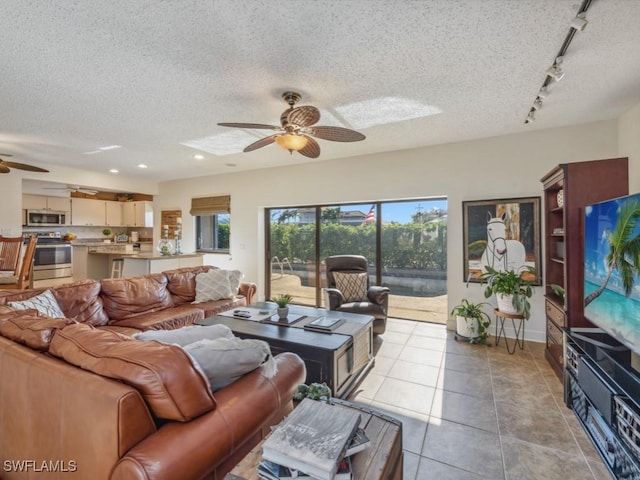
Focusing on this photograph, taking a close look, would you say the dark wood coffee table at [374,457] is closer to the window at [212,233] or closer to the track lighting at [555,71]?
the track lighting at [555,71]

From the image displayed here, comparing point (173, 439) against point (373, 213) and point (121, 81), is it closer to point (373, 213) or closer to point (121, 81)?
point (121, 81)

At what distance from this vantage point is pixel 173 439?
98cm

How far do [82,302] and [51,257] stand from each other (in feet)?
15.0

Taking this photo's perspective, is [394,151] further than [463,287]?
Yes

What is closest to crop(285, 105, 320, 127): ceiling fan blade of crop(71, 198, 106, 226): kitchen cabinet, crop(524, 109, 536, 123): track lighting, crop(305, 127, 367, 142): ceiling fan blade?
crop(305, 127, 367, 142): ceiling fan blade

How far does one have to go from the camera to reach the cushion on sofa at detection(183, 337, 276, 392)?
50.1 inches

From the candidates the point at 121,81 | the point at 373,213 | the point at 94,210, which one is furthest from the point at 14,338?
the point at 94,210

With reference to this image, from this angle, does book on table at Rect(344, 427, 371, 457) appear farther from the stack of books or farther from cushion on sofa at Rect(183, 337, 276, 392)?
cushion on sofa at Rect(183, 337, 276, 392)

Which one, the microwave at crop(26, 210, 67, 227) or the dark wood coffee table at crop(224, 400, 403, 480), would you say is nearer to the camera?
the dark wood coffee table at crop(224, 400, 403, 480)

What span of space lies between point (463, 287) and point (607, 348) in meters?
2.04

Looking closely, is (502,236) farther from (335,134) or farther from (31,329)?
(31,329)

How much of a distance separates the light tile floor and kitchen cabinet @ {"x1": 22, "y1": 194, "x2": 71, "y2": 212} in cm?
757

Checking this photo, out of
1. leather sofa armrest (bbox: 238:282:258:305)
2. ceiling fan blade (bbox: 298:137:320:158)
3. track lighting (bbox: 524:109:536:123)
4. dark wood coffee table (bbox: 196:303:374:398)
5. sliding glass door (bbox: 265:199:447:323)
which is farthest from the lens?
sliding glass door (bbox: 265:199:447:323)

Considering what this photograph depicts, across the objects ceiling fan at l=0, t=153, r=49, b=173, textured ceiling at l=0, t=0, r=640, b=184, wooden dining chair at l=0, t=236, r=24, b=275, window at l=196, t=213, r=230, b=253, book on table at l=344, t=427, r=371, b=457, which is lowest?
book on table at l=344, t=427, r=371, b=457
